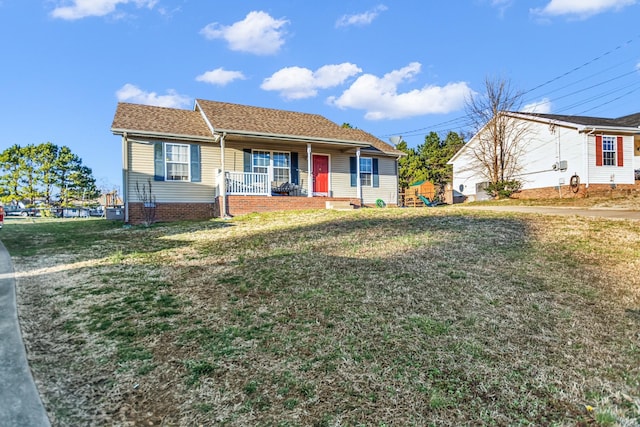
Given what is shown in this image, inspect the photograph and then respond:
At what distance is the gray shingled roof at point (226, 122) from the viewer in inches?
512

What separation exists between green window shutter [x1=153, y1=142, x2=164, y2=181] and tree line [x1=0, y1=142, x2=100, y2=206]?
732 inches

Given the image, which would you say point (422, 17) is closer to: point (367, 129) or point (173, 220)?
point (367, 129)

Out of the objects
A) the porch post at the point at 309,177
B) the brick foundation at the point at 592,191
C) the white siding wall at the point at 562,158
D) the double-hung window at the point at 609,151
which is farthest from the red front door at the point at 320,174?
the double-hung window at the point at 609,151

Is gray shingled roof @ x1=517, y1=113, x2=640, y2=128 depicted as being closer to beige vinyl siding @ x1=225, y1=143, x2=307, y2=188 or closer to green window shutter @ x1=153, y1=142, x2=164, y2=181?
beige vinyl siding @ x1=225, y1=143, x2=307, y2=188

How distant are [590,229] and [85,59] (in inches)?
767

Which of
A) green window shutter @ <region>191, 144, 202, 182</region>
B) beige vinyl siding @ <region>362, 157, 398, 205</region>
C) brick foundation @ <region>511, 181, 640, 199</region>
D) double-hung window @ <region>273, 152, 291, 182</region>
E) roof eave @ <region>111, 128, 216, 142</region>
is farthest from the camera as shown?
brick foundation @ <region>511, 181, 640, 199</region>

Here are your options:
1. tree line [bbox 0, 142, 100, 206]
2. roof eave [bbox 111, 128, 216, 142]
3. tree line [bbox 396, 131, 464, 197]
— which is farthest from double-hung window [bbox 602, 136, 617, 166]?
tree line [bbox 0, 142, 100, 206]

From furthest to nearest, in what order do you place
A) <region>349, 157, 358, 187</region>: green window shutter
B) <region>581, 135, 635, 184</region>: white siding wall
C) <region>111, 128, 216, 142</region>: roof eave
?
<region>581, 135, 635, 184</region>: white siding wall → <region>349, 157, 358, 187</region>: green window shutter → <region>111, 128, 216, 142</region>: roof eave

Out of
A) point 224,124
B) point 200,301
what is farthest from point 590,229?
point 224,124

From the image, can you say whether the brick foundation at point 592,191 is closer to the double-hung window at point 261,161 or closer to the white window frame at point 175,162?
the double-hung window at point 261,161

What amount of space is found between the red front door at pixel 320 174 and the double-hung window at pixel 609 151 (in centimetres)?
1371

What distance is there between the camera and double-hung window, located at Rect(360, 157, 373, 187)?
16.8 metres

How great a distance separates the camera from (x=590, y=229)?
7445 millimetres

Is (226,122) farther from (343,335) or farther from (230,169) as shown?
(343,335)
